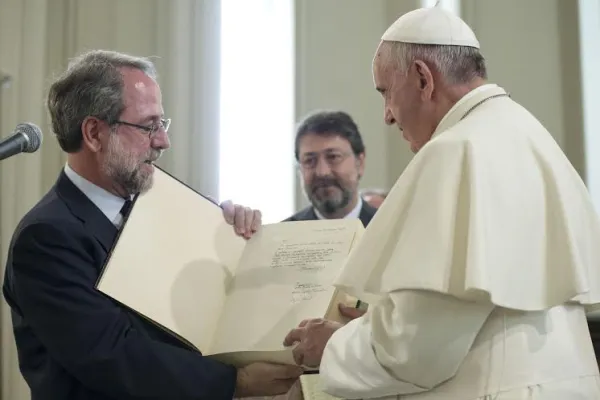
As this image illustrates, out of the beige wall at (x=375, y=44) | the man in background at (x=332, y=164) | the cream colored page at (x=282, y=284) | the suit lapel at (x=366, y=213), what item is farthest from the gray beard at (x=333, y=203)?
the cream colored page at (x=282, y=284)

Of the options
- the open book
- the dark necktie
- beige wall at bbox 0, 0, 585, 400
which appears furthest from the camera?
beige wall at bbox 0, 0, 585, 400

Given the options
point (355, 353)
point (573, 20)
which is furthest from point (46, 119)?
point (355, 353)

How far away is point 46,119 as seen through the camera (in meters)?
4.93

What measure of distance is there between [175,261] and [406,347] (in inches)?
38.7

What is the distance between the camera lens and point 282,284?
2.46 meters

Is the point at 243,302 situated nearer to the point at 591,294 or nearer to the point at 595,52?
the point at 591,294

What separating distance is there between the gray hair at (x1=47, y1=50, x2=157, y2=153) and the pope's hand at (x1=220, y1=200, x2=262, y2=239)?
0.49 m

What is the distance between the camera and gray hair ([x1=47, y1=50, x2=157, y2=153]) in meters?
2.69

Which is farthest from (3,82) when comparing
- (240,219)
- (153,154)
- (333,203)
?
(240,219)

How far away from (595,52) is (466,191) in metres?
3.04

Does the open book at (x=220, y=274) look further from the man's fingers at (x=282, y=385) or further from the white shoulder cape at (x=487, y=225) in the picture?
the white shoulder cape at (x=487, y=225)

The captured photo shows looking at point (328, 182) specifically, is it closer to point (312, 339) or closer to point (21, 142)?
point (312, 339)

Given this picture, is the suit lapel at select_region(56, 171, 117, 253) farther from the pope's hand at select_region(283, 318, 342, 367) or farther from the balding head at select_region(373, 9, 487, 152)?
the balding head at select_region(373, 9, 487, 152)

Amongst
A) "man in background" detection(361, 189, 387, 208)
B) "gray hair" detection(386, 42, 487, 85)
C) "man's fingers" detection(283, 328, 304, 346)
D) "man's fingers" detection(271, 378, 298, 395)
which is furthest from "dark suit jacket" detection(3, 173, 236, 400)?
"man in background" detection(361, 189, 387, 208)
